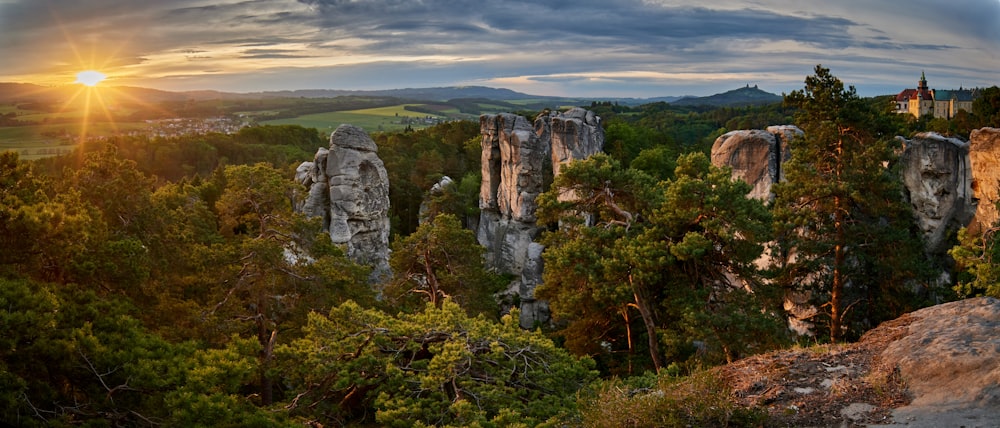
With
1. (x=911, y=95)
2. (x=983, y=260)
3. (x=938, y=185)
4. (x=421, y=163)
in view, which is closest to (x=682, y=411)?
(x=983, y=260)

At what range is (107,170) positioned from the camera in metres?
15.8

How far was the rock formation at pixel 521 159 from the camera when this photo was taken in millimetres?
41344

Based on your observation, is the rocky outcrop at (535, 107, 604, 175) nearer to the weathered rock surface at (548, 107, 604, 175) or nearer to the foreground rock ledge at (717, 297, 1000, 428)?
the weathered rock surface at (548, 107, 604, 175)

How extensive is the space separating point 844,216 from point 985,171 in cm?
818

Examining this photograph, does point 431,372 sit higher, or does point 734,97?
point 734,97

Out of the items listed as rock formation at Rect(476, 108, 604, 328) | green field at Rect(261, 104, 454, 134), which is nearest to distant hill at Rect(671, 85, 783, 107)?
green field at Rect(261, 104, 454, 134)

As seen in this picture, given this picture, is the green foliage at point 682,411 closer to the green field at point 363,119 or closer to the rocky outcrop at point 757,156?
the rocky outcrop at point 757,156

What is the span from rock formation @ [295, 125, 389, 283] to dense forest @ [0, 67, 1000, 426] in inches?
405

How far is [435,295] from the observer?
2353 centimetres

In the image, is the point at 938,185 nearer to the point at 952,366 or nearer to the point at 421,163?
the point at 952,366

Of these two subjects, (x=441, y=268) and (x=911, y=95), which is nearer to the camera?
(x=441, y=268)

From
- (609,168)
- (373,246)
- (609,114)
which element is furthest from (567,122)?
(609,114)

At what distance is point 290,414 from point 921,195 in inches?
972

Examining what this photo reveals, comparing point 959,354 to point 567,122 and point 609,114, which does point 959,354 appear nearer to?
point 567,122
